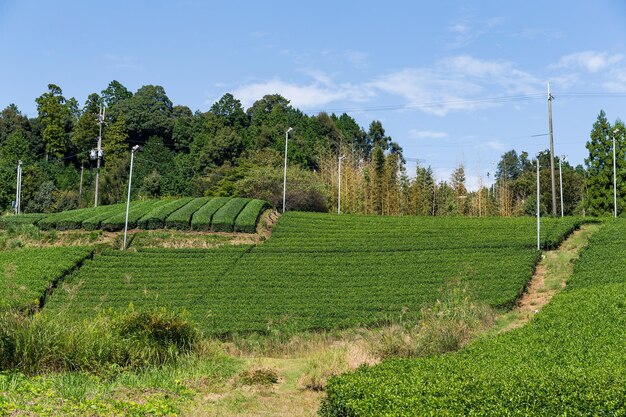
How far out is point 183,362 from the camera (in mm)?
13984

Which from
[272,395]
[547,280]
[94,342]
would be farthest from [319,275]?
[272,395]

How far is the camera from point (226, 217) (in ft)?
130

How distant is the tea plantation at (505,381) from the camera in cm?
814

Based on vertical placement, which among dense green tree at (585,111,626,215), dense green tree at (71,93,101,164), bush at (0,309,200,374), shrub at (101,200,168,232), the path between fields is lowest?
the path between fields

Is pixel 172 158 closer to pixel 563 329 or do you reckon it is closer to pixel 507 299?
pixel 507 299

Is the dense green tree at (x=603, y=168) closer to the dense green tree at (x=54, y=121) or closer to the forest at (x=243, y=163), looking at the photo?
the forest at (x=243, y=163)

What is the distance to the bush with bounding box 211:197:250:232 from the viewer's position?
38.5 metres

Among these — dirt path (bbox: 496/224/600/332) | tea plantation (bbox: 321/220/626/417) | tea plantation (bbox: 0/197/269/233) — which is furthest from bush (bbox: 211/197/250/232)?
tea plantation (bbox: 321/220/626/417)

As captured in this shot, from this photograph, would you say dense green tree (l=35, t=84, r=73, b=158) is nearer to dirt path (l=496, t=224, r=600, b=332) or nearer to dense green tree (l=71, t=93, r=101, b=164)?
dense green tree (l=71, t=93, r=101, b=164)

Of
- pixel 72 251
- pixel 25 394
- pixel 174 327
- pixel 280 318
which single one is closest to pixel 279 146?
pixel 72 251

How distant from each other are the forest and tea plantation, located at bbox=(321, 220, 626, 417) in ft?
135

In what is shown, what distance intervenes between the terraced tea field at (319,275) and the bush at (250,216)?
1.71 meters

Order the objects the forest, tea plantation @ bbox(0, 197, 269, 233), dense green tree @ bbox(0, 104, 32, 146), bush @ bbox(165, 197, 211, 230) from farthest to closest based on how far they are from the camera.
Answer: dense green tree @ bbox(0, 104, 32, 146)
the forest
bush @ bbox(165, 197, 211, 230)
tea plantation @ bbox(0, 197, 269, 233)

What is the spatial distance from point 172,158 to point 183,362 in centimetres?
Answer: 6824
